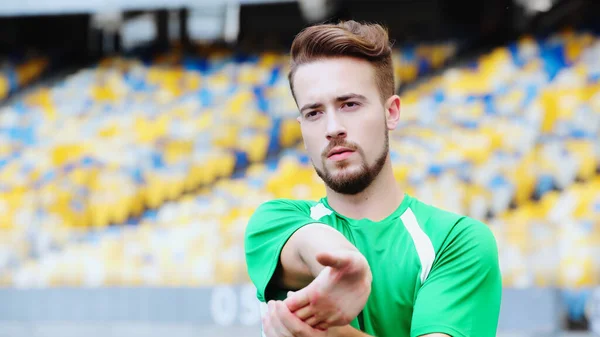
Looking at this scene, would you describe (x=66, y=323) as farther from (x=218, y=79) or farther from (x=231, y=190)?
(x=218, y=79)

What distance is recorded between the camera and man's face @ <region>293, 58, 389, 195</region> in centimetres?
180

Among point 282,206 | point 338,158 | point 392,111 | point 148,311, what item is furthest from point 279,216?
point 148,311

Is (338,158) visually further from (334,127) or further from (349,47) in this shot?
(349,47)

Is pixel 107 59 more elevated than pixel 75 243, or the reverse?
pixel 107 59

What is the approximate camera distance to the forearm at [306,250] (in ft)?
5.02

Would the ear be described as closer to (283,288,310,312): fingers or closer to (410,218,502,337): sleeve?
(410,218,502,337): sleeve

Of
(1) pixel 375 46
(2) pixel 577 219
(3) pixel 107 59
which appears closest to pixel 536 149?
(2) pixel 577 219

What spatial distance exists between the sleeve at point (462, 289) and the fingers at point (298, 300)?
0.33 metres

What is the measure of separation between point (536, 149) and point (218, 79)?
174 inches

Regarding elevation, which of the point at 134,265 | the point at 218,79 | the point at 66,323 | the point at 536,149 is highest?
the point at 218,79

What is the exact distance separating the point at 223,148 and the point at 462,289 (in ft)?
28.5

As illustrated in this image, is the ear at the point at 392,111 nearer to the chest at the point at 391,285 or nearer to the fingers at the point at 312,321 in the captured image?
the chest at the point at 391,285

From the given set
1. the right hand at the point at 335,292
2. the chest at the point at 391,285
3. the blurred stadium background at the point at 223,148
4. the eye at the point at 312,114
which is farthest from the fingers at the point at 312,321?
the blurred stadium background at the point at 223,148

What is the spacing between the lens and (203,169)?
1022 centimetres
